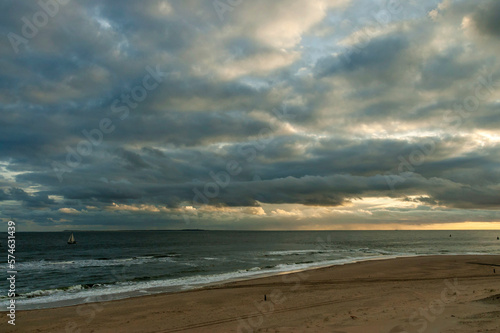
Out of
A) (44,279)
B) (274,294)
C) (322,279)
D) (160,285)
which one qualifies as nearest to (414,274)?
(322,279)

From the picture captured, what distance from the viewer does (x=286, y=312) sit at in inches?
682

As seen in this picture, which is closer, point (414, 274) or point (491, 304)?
point (491, 304)

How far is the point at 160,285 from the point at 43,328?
1438 centimetres

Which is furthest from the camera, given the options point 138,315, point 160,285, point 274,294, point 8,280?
point 8,280

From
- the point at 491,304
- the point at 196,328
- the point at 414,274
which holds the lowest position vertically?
the point at 414,274

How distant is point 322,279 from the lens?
3116 cm

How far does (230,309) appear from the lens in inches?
762

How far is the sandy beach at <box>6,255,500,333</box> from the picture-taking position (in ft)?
42.8

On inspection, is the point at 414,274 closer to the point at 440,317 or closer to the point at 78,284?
the point at 440,317

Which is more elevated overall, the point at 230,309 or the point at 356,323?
the point at 356,323

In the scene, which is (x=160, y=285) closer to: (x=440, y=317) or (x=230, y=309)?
(x=230, y=309)

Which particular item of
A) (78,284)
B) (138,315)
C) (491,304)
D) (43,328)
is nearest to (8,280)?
(78,284)

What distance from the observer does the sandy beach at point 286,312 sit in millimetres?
13048

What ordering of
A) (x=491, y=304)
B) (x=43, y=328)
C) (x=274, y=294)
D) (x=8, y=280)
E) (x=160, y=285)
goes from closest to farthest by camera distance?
(x=491, y=304) → (x=43, y=328) → (x=274, y=294) → (x=160, y=285) → (x=8, y=280)
